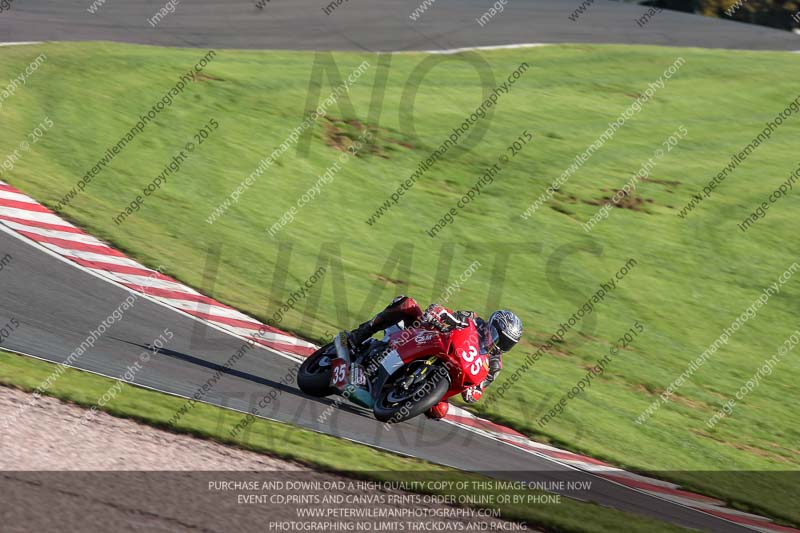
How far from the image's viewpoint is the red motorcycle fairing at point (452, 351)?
34.6 ft

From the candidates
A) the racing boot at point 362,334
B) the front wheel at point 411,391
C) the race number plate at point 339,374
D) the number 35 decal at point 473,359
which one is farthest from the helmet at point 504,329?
the race number plate at point 339,374

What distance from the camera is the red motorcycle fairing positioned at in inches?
415

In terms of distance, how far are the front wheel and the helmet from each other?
88cm

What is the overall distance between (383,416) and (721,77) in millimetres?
26011

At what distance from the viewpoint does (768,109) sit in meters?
30.7

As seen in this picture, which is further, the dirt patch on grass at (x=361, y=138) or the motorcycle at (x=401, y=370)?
the dirt patch on grass at (x=361, y=138)

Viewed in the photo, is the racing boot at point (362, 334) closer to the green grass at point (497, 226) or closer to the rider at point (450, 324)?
the rider at point (450, 324)

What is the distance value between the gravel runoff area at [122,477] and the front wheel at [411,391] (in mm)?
1780

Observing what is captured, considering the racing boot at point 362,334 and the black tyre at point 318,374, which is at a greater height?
the racing boot at point 362,334

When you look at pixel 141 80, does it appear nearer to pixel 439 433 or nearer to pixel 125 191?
pixel 125 191

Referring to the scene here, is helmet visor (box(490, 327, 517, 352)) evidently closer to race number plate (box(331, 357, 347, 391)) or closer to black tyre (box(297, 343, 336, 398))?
race number plate (box(331, 357, 347, 391))

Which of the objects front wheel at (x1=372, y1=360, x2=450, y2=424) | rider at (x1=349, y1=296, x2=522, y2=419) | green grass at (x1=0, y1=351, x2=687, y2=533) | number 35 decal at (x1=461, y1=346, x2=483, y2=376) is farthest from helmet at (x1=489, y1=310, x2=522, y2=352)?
green grass at (x1=0, y1=351, x2=687, y2=533)

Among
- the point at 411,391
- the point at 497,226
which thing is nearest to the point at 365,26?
the point at 497,226

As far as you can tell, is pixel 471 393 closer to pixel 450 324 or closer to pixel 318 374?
pixel 450 324
